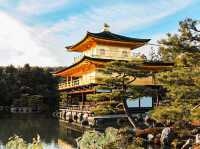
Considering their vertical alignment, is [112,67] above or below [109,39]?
below

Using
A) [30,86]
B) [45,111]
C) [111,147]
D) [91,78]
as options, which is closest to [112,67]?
[91,78]

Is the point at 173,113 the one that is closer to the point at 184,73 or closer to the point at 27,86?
the point at 184,73

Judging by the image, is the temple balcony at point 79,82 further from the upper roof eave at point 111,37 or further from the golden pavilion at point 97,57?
the upper roof eave at point 111,37

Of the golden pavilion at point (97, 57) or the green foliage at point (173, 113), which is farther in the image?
the golden pavilion at point (97, 57)

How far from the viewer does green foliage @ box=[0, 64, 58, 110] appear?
50406 millimetres

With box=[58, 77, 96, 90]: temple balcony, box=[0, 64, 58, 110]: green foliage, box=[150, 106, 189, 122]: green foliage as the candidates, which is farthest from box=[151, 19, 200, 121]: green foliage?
box=[0, 64, 58, 110]: green foliage

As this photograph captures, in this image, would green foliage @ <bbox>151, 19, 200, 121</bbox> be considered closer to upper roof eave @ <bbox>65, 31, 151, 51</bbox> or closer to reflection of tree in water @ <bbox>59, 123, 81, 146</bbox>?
reflection of tree in water @ <bbox>59, 123, 81, 146</bbox>

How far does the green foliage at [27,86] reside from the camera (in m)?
50.4

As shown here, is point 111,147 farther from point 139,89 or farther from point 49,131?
point 49,131

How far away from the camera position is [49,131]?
27750 mm

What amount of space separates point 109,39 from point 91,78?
4986 millimetres

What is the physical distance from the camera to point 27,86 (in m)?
54.3

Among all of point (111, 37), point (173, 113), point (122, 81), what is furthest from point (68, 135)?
point (173, 113)

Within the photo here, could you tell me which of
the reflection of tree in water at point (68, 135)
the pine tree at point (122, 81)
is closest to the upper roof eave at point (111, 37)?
the reflection of tree in water at point (68, 135)
